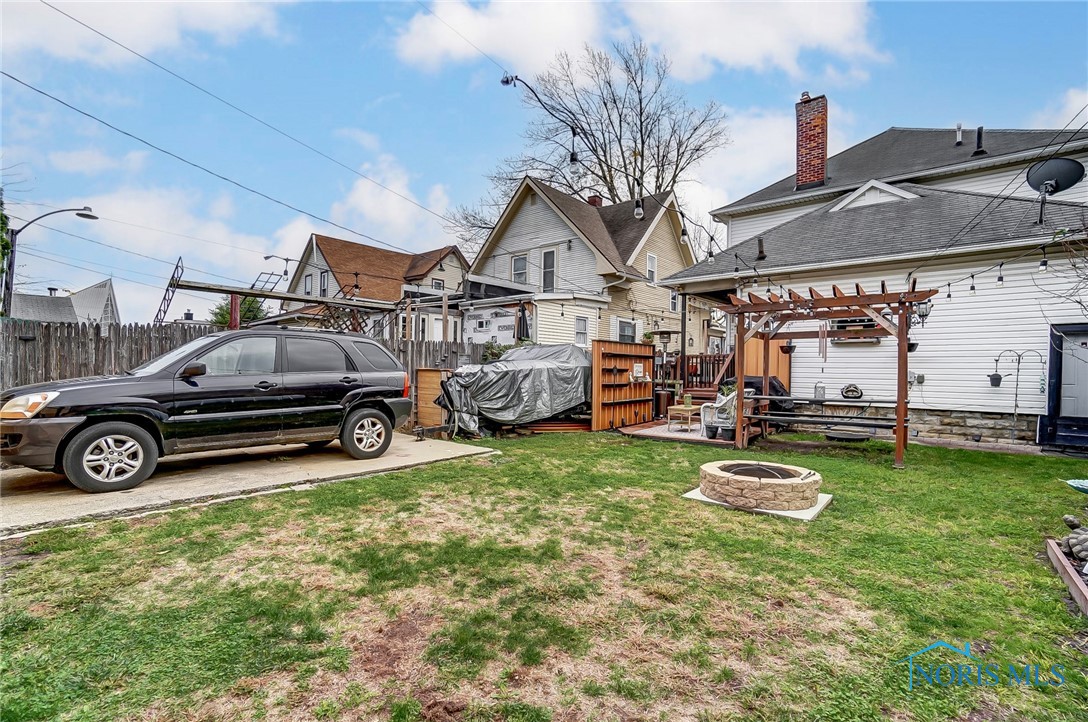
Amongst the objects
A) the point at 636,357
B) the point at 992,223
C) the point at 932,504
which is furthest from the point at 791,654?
the point at 992,223

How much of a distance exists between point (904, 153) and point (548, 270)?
12046mm

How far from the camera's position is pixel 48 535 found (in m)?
3.52

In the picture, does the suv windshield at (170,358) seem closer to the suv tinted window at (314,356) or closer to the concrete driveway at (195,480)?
the suv tinted window at (314,356)

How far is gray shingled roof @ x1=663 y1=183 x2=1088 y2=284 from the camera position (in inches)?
343

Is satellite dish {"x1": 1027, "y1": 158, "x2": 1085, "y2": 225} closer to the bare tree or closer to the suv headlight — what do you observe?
the bare tree

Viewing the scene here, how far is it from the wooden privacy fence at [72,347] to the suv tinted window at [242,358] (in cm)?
269

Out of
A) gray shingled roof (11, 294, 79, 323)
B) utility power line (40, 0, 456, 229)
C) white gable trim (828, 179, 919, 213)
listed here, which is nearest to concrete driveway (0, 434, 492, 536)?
utility power line (40, 0, 456, 229)

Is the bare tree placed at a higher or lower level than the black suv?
higher

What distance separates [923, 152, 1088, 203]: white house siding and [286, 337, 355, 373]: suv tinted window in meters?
15.6

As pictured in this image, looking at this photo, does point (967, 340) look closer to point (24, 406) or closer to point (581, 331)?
point (581, 331)

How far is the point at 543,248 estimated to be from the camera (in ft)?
63.7

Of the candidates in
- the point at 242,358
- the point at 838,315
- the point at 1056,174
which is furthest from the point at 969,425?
the point at 242,358

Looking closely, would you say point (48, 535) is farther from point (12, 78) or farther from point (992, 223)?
point (992, 223)

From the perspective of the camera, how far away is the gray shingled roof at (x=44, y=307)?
87.1 ft
